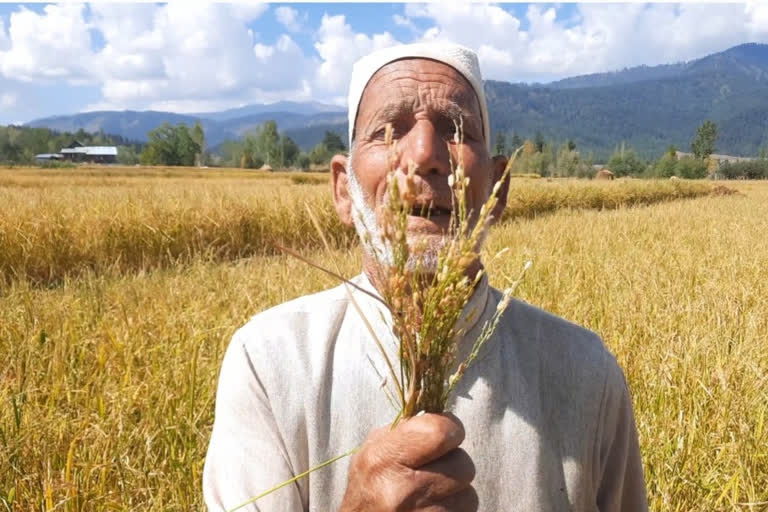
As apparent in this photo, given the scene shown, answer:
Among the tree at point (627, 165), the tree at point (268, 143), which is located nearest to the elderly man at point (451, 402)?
the tree at point (627, 165)

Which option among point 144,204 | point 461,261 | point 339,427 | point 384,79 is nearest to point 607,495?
point 339,427

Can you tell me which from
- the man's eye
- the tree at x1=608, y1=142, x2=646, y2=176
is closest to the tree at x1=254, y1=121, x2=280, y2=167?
the tree at x1=608, y1=142, x2=646, y2=176

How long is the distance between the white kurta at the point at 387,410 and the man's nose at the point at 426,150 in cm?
31

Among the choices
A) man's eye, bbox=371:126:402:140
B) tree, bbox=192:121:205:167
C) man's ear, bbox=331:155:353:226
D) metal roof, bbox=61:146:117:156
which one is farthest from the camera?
metal roof, bbox=61:146:117:156

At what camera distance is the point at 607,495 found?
4.83ft

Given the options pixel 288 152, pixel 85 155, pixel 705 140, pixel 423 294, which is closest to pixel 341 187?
pixel 423 294

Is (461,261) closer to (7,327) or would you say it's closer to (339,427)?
(339,427)

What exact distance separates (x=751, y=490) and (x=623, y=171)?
10761cm

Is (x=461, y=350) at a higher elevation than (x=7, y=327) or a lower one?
higher

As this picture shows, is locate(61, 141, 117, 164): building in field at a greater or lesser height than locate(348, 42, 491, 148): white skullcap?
lesser

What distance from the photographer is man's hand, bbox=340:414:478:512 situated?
0.96 meters

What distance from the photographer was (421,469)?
0.98 m

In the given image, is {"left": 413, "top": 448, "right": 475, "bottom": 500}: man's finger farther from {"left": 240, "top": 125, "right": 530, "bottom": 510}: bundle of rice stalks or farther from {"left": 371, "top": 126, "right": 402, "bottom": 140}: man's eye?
{"left": 371, "top": 126, "right": 402, "bottom": 140}: man's eye

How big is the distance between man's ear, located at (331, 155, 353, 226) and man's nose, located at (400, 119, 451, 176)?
0.32 m
